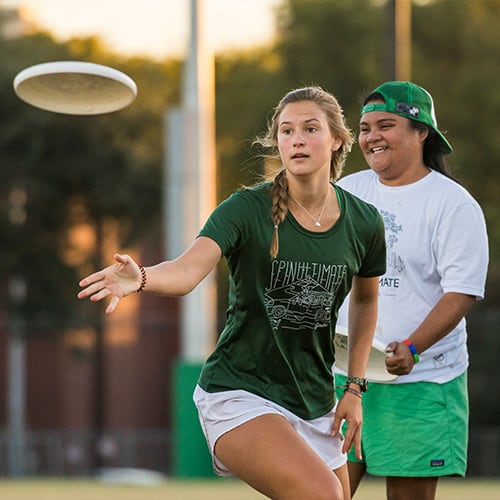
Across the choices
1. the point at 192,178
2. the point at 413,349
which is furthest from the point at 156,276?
the point at 192,178

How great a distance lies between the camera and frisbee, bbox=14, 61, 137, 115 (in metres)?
6.63

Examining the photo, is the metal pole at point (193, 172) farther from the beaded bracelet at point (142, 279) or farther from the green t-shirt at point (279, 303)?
the beaded bracelet at point (142, 279)

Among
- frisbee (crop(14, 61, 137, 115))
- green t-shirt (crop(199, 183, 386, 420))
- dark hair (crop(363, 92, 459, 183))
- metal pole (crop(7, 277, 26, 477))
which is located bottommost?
metal pole (crop(7, 277, 26, 477))

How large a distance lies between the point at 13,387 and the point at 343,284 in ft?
95.8

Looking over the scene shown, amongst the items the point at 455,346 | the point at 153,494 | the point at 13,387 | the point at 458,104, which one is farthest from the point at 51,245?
the point at 455,346

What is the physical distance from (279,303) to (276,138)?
703 millimetres

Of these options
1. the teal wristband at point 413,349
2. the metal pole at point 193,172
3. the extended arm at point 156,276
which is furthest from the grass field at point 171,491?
the extended arm at point 156,276

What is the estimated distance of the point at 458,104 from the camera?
1389 inches

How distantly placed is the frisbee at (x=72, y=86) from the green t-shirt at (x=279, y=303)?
1520 millimetres

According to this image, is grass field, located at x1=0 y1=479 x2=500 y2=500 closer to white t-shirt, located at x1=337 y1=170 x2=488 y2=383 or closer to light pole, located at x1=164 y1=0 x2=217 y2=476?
light pole, located at x1=164 y1=0 x2=217 y2=476

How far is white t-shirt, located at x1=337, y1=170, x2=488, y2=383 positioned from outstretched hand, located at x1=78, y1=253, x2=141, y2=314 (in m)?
1.80

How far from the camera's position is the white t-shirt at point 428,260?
242 inches

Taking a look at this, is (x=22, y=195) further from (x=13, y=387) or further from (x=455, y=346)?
(x=455, y=346)

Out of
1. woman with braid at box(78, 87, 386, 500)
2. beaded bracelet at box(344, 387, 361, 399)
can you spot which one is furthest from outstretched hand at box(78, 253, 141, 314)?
beaded bracelet at box(344, 387, 361, 399)
